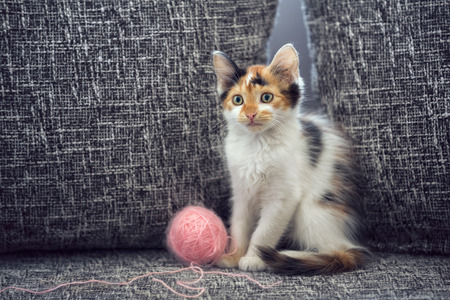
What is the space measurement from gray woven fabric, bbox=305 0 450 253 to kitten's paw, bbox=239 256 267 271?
0.31 meters

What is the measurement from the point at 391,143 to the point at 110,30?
2.43 ft

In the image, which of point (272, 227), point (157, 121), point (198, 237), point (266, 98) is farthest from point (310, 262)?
point (157, 121)

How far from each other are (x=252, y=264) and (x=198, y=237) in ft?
0.45

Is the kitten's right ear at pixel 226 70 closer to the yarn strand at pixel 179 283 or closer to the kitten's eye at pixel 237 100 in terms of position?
the kitten's eye at pixel 237 100

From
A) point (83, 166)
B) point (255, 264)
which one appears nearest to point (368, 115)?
point (255, 264)

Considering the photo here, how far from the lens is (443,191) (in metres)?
1.10

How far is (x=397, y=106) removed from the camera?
1.14 metres

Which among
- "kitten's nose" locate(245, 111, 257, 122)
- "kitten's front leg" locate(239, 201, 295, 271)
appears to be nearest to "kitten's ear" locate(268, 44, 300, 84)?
"kitten's nose" locate(245, 111, 257, 122)

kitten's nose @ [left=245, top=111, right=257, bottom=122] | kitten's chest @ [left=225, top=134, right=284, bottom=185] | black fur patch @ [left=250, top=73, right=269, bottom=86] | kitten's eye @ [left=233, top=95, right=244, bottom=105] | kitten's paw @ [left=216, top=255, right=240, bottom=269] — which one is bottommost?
kitten's paw @ [left=216, top=255, right=240, bottom=269]

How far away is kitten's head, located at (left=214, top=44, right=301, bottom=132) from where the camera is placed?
106 cm

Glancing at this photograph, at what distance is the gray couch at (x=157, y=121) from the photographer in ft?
3.62

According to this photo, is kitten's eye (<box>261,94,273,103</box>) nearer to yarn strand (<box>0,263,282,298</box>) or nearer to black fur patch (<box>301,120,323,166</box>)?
black fur patch (<box>301,120,323,166</box>)

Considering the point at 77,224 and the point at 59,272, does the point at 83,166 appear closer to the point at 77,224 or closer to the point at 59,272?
the point at 77,224

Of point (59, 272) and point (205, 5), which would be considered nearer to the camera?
point (59, 272)
